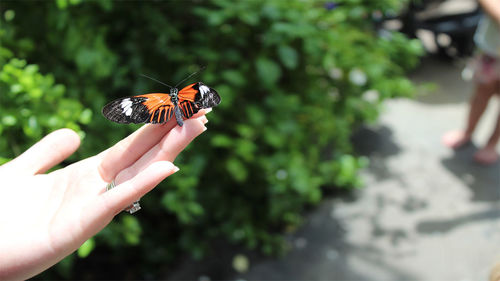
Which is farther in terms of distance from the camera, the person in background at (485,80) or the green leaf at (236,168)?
the person in background at (485,80)

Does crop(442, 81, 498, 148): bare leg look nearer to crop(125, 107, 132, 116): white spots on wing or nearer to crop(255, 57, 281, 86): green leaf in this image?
crop(255, 57, 281, 86): green leaf

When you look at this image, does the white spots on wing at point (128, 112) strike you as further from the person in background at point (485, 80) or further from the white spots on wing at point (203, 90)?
the person in background at point (485, 80)

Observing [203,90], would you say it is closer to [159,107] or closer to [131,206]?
[159,107]

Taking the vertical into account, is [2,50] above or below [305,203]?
above

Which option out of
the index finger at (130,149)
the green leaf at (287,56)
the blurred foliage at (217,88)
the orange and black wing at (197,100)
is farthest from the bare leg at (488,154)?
the index finger at (130,149)

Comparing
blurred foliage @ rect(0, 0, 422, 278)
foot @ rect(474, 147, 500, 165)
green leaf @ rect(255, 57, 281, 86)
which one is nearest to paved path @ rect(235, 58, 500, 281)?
foot @ rect(474, 147, 500, 165)

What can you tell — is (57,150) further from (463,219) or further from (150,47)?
(463,219)

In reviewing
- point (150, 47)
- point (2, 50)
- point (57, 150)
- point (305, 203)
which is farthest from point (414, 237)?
point (2, 50)
